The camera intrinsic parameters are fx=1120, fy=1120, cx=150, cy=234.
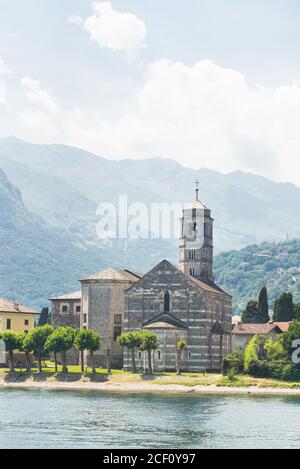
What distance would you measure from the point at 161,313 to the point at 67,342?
13.8 meters

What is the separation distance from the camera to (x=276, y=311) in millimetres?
165500

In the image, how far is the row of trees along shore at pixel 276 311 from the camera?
16450cm

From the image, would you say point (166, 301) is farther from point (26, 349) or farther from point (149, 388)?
point (26, 349)

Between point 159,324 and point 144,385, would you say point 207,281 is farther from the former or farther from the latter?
point 144,385

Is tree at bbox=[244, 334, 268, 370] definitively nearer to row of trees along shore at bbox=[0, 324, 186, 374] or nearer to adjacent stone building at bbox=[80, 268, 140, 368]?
row of trees along shore at bbox=[0, 324, 186, 374]

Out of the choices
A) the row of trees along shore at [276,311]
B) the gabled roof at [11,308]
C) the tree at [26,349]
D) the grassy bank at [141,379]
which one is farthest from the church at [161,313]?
the row of trees along shore at [276,311]

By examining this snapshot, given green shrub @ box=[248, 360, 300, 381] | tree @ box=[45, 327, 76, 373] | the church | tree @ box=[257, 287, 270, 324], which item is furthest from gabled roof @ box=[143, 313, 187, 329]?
tree @ box=[257, 287, 270, 324]

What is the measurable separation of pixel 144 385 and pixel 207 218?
119 ft

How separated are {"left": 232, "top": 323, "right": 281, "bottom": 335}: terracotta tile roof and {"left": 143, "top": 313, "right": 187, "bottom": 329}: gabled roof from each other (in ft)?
70.4

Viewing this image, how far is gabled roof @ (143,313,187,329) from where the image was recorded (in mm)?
136750

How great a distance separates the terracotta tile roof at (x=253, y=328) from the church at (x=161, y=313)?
7.58m

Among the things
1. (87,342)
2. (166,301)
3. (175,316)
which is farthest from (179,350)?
(87,342)
